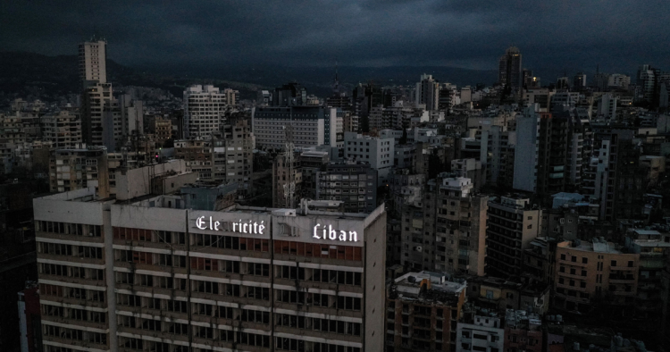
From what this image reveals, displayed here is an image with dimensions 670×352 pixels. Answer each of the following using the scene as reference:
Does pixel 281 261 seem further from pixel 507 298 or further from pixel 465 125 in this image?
pixel 465 125

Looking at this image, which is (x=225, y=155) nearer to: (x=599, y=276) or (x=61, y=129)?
(x=61, y=129)

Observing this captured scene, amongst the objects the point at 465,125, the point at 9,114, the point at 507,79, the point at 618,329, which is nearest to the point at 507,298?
the point at 618,329

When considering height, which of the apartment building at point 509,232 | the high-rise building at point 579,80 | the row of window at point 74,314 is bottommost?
the apartment building at point 509,232

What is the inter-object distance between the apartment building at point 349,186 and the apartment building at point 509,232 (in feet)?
39.0

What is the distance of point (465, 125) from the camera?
62.3 m

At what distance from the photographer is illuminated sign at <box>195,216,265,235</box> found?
12414 millimetres

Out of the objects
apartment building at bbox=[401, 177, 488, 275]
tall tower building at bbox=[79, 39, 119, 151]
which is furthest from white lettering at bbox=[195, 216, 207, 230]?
tall tower building at bbox=[79, 39, 119, 151]

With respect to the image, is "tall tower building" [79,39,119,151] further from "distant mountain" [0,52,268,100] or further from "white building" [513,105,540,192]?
"white building" [513,105,540,192]

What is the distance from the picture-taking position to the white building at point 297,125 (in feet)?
227

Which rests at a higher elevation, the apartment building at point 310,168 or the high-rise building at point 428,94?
the high-rise building at point 428,94

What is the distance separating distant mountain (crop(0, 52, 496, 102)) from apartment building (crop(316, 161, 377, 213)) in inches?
837

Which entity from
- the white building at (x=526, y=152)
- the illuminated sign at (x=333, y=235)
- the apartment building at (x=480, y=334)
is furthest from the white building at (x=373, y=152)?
the illuminated sign at (x=333, y=235)

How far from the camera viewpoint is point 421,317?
22109 millimetres

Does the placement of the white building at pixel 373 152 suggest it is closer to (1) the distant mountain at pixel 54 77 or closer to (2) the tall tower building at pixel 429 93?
(1) the distant mountain at pixel 54 77
